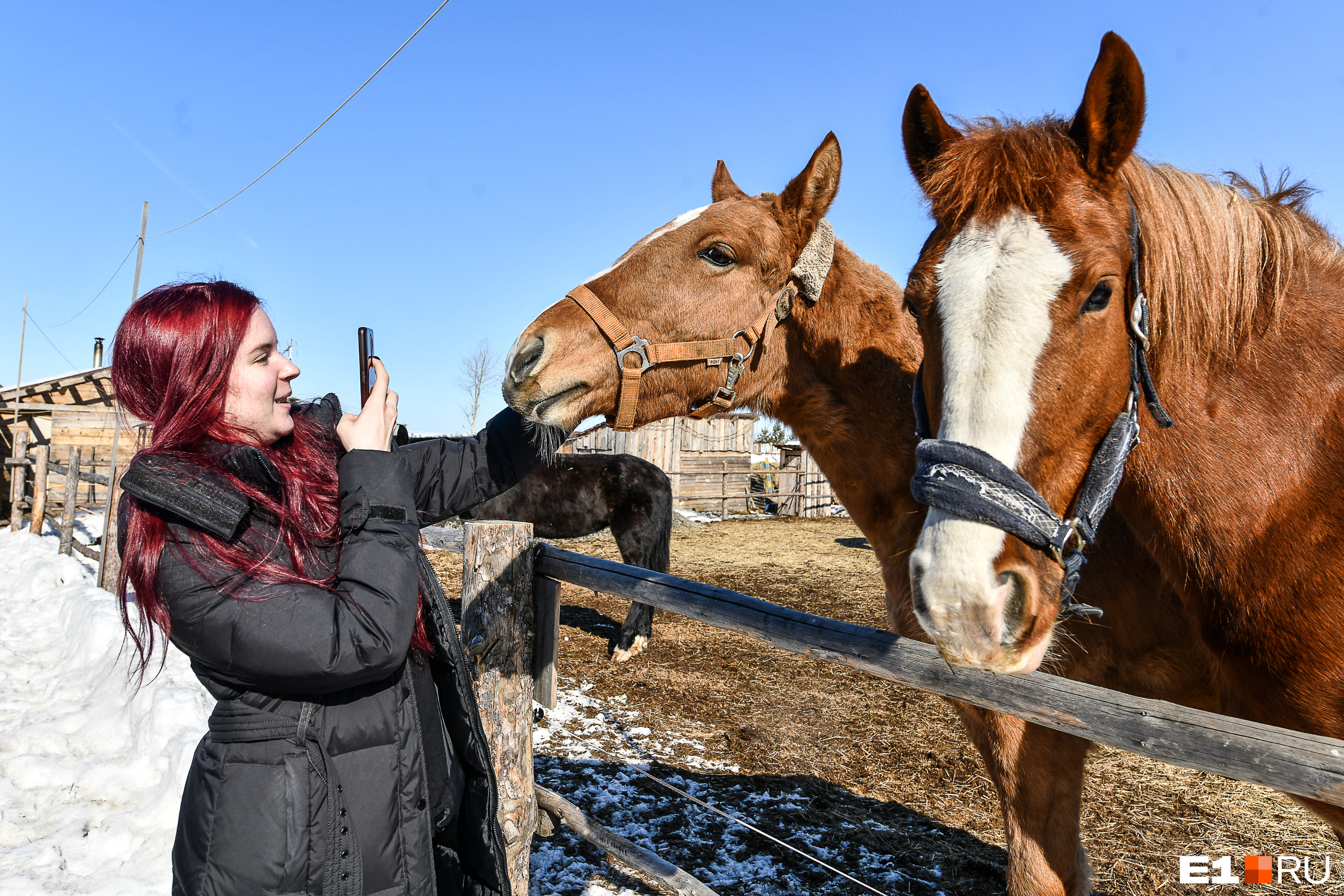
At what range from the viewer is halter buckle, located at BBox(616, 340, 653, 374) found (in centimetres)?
239

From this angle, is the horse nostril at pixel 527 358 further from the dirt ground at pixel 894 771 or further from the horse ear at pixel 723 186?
the dirt ground at pixel 894 771

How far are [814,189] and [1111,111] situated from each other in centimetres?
111

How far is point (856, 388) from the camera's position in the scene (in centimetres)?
248

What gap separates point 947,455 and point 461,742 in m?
1.47

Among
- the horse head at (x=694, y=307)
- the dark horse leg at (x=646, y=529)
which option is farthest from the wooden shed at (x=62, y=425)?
the horse head at (x=694, y=307)

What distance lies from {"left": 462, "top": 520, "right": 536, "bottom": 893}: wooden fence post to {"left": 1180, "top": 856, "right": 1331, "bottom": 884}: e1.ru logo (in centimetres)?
306

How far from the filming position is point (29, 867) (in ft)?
10.6

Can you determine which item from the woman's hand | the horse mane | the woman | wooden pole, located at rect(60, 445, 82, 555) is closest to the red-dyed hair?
the woman

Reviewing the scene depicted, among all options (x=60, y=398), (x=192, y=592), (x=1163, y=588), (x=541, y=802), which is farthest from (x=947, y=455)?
(x=60, y=398)

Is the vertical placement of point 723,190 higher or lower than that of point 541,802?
higher

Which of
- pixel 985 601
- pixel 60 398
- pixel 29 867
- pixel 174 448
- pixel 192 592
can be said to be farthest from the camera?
pixel 60 398

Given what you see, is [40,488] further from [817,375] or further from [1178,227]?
[1178,227]

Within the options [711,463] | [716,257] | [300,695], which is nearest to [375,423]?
[300,695]

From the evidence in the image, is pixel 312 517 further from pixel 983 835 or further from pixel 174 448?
pixel 983 835
